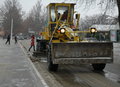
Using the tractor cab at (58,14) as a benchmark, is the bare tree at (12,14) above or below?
above

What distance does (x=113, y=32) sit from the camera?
37156 mm

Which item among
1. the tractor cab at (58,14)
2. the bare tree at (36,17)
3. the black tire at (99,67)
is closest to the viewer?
the black tire at (99,67)

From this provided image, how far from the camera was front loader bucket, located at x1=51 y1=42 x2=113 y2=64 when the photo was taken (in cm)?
1145

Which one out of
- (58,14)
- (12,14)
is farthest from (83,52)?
(12,14)

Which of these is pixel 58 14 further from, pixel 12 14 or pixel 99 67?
pixel 12 14

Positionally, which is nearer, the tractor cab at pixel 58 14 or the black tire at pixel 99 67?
the black tire at pixel 99 67

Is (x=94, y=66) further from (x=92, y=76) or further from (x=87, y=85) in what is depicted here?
(x=87, y=85)

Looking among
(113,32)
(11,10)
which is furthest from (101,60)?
(11,10)

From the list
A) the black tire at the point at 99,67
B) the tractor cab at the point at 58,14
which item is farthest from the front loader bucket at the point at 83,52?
the tractor cab at the point at 58,14

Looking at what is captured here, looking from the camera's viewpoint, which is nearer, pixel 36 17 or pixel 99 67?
pixel 99 67

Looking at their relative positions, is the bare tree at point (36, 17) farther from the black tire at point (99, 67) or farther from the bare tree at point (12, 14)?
the black tire at point (99, 67)

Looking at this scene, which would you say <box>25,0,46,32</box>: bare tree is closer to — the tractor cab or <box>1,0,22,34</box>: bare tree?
<box>1,0,22,34</box>: bare tree

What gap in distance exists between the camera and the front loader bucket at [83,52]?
451 inches

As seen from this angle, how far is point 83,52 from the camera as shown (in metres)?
11.7
